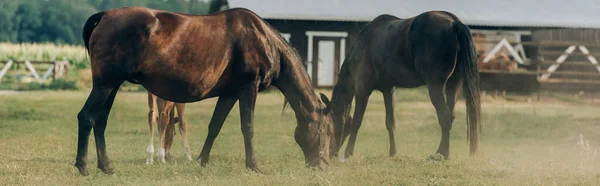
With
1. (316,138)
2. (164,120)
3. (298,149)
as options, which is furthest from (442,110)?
(164,120)

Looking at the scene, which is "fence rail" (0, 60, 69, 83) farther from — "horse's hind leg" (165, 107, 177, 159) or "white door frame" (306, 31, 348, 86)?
"horse's hind leg" (165, 107, 177, 159)

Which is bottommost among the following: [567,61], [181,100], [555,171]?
[567,61]

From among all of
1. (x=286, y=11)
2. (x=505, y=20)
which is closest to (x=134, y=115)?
(x=286, y=11)

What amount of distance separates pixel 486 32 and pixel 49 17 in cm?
4289

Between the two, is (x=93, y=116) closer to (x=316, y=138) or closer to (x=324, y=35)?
(x=316, y=138)

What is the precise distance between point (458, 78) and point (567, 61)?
65.0ft

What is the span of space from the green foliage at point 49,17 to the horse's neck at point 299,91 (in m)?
52.1

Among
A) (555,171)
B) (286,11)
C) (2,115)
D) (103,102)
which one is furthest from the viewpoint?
(286,11)

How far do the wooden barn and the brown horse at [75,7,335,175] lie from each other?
56.4ft

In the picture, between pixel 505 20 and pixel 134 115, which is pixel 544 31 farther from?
pixel 134 115

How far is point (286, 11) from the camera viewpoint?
28.0m

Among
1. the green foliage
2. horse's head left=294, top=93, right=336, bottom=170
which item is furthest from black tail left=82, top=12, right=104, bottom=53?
the green foliage

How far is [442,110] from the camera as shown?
11219 mm

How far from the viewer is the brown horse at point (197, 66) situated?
9148mm
